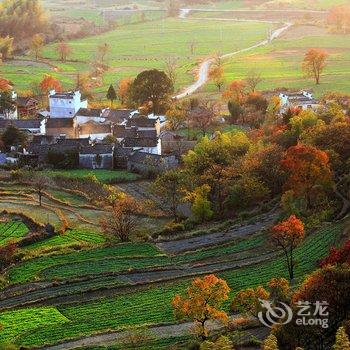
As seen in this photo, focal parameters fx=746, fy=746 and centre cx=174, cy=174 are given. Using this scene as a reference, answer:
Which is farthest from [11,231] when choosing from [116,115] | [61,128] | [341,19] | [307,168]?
[341,19]

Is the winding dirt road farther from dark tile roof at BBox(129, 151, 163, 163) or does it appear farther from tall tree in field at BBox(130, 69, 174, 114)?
dark tile roof at BBox(129, 151, 163, 163)

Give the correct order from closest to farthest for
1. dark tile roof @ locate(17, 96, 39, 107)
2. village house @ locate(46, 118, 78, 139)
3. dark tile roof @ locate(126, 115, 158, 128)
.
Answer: dark tile roof @ locate(126, 115, 158, 128)
village house @ locate(46, 118, 78, 139)
dark tile roof @ locate(17, 96, 39, 107)

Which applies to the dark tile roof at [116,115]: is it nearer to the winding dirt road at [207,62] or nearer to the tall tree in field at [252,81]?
the winding dirt road at [207,62]

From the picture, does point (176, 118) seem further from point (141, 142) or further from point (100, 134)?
point (141, 142)

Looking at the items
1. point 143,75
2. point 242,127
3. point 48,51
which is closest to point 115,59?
point 48,51

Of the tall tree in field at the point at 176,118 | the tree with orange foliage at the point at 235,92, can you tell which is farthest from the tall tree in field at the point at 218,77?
the tall tree in field at the point at 176,118

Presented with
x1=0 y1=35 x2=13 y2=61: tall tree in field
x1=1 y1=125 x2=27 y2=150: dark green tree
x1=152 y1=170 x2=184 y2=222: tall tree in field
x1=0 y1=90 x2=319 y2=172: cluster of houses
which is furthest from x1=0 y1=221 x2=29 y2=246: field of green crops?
x1=0 y1=35 x2=13 y2=61: tall tree in field
